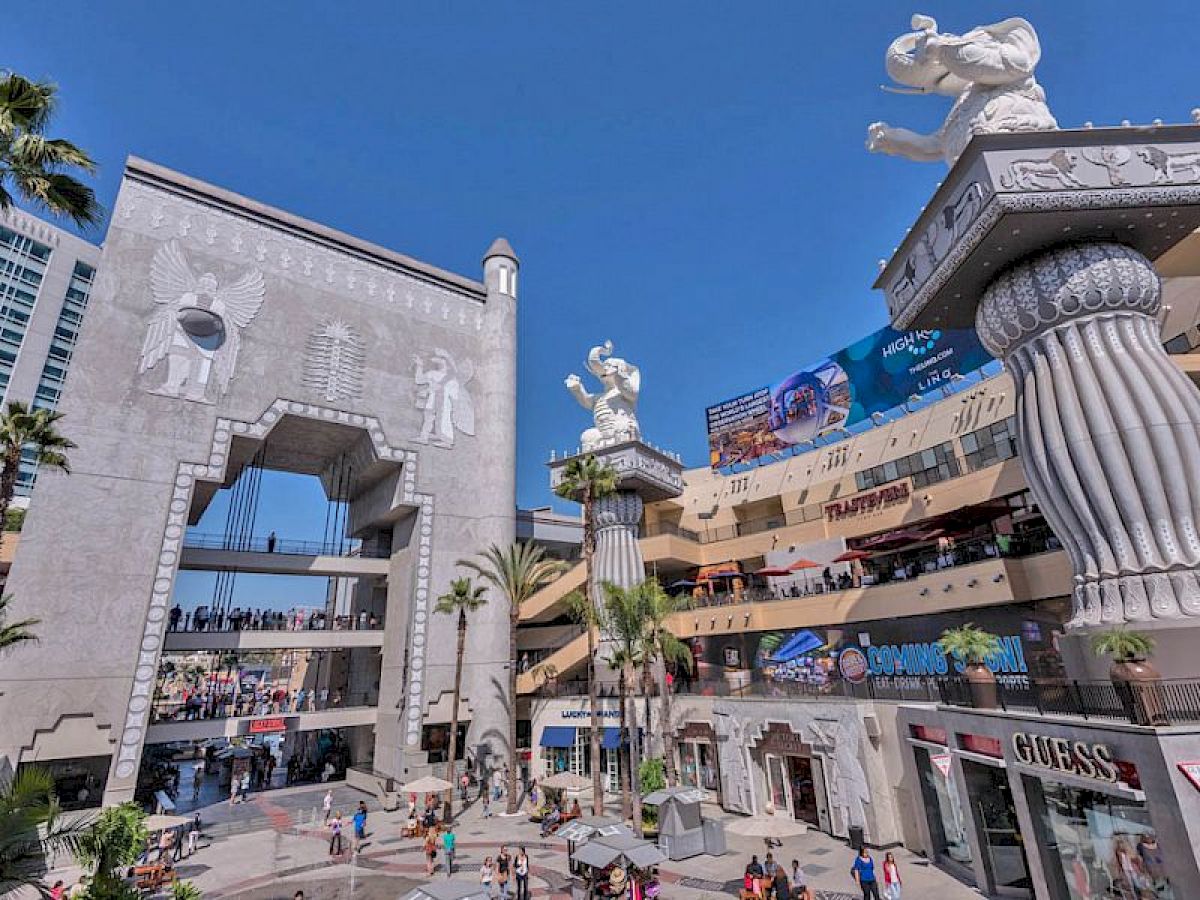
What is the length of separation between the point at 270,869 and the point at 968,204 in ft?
99.3

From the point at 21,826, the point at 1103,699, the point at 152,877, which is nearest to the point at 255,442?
the point at 152,877

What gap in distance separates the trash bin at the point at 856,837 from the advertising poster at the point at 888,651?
176 inches

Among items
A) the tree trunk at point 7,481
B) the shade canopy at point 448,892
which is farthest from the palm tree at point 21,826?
the tree trunk at point 7,481

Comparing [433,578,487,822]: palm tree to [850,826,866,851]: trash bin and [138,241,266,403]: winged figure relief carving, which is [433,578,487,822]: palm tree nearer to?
[138,241,266,403]: winged figure relief carving

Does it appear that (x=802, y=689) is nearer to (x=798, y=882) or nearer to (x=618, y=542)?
(x=798, y=882)

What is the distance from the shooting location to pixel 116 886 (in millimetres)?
12078

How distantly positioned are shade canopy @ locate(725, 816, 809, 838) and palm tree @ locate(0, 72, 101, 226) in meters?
20.8

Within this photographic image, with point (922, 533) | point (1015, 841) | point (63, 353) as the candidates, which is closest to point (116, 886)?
point (1015, 841)

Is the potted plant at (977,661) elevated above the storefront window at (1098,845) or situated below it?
above

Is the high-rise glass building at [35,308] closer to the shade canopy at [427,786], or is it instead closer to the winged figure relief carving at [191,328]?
the winged figure relief carving at [191,328]

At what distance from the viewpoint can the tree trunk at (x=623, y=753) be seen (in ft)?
82.5

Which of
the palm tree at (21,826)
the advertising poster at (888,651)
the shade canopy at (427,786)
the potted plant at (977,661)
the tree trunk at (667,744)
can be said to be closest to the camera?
the palm tree at (21,826)

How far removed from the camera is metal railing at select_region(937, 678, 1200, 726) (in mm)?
11039

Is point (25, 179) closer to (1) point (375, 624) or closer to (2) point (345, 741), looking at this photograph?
(1) point (375, 624)
